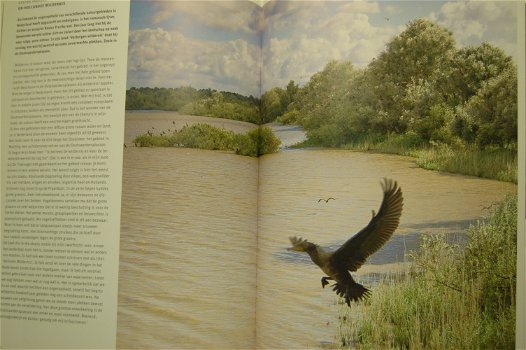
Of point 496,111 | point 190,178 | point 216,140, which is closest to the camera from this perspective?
point 496,111

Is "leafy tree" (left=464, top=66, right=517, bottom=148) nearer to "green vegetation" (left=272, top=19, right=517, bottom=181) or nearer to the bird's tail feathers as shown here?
"green vegetation" (left=272, top=19, right=517, bottom=181)

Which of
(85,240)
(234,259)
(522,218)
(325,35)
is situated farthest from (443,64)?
(85,240)

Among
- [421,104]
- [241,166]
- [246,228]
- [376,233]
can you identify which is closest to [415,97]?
[421,104]

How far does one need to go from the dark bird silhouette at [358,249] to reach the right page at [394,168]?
0.02 metres

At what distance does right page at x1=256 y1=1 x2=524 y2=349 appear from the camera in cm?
218

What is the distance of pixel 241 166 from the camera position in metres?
2.62

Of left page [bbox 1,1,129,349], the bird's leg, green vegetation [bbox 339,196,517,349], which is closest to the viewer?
green vegetation [bbox 339,196,517,349]

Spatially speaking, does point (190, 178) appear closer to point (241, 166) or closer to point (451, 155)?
point (241, 166)

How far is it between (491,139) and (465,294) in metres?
0.69

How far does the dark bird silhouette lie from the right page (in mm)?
18

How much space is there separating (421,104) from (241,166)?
0.94m

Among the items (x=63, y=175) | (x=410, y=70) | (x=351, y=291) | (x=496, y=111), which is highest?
(x=410, y=70)

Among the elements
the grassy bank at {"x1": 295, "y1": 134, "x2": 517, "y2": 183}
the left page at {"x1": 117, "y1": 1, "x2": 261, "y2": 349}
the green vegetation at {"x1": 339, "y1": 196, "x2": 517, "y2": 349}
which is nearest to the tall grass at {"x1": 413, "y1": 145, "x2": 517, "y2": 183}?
the grassy bank at {"x1": 295, "y1": 134, "x2": 517, "y2": 183}

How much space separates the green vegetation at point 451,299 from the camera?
2141 mm
